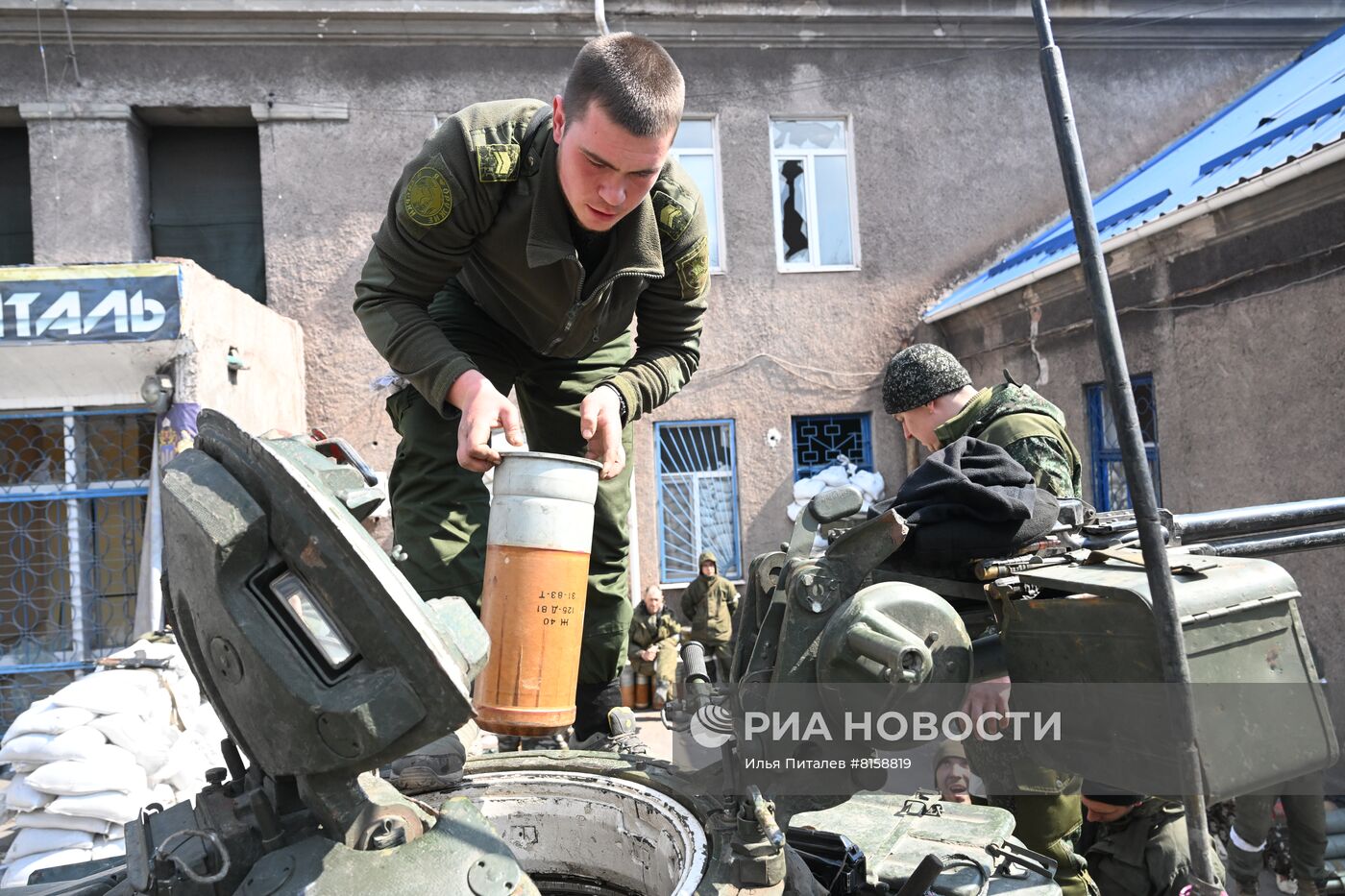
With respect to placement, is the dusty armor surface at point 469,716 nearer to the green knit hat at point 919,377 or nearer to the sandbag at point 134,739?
the green knit hat at point 919,377

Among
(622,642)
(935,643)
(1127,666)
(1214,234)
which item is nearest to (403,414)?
(622,642)

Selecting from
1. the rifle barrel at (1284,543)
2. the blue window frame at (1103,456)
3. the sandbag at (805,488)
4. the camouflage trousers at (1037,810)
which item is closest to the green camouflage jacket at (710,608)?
the sandbag at (805,488)

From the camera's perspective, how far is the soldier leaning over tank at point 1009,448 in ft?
8.38

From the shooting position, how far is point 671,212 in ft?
7.69

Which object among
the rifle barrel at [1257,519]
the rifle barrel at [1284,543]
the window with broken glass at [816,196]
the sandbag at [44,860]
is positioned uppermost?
the window with broken glass at [816,196]

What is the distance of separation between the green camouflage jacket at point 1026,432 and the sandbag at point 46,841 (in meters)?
4.19

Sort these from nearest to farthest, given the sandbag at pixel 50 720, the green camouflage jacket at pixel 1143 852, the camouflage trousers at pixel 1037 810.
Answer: the camouflage trousers at pixel 1037 810 → the green camouflage jacket at pixel 1143 852 → the sandbag at pixel 50 720

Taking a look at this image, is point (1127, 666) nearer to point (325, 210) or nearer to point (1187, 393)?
point (1187, 393)

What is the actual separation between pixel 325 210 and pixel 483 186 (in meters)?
8.35

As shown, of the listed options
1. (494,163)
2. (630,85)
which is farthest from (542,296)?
(630,85)

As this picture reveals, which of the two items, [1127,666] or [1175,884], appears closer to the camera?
[1127,666]

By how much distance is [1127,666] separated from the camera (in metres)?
1.68

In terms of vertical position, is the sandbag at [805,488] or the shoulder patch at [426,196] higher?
the shoulder patch at [426,196]

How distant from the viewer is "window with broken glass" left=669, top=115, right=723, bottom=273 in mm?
10406
